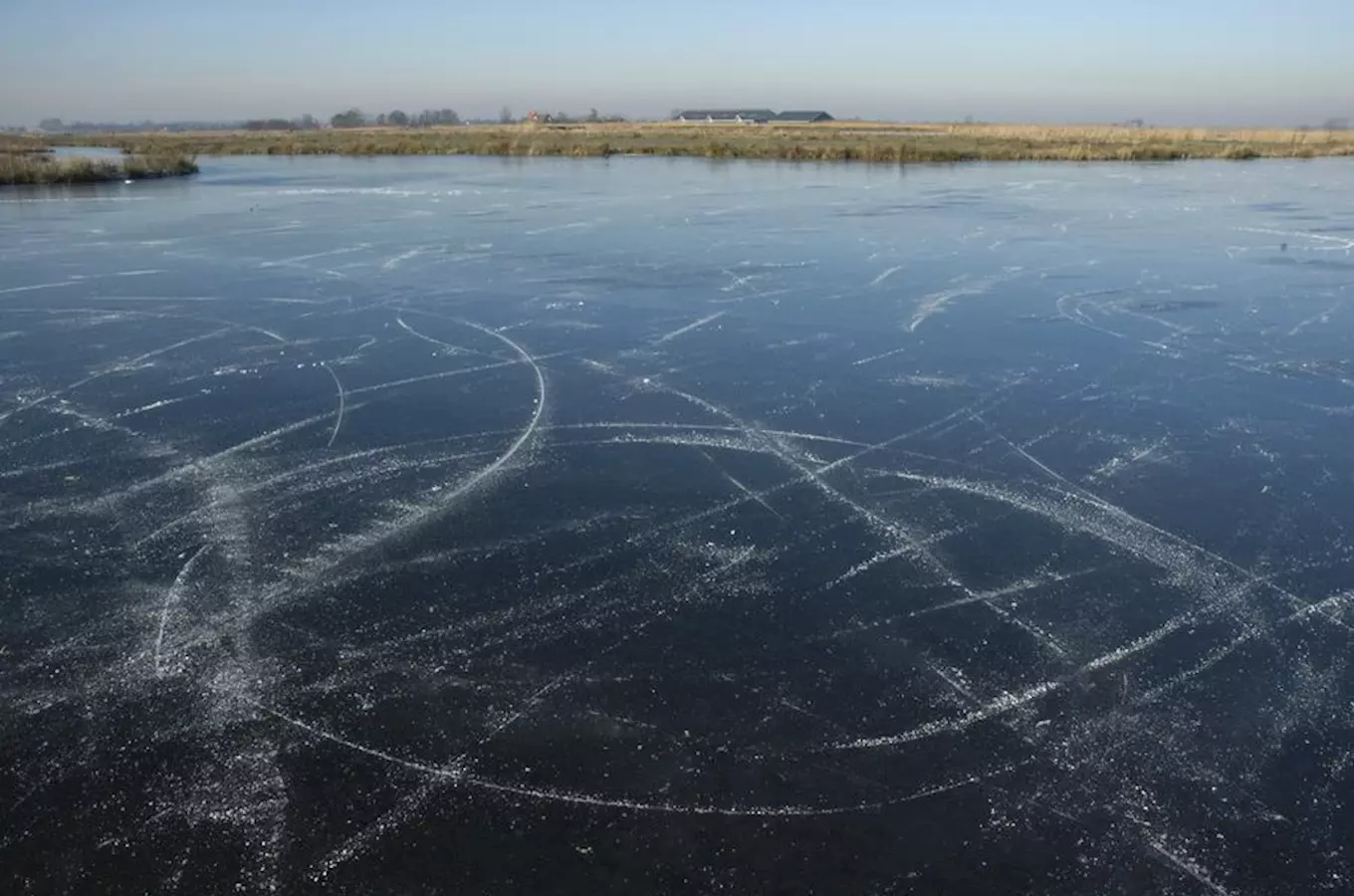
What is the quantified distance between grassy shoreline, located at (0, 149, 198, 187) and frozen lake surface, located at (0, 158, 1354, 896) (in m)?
16.5

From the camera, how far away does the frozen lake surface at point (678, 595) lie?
10.0 feet

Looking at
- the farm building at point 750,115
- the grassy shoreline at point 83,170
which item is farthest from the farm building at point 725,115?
the grassy shoreline at point 83,170

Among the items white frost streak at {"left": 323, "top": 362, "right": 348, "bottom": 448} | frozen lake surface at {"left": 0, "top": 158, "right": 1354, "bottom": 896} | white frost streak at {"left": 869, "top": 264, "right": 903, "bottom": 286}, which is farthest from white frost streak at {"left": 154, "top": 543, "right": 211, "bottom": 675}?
white frost streak at {"left": 869, "top": 264, "right": 903, "bottom": 286}

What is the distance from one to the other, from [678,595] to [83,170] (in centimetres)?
2580

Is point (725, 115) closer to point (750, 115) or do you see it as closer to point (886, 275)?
point (750, 115)

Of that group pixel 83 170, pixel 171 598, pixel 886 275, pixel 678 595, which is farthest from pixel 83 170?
pixel 678 595

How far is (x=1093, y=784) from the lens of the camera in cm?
326

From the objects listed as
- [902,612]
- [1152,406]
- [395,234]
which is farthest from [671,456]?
[395,234]

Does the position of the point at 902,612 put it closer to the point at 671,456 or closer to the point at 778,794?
the point at 778,794

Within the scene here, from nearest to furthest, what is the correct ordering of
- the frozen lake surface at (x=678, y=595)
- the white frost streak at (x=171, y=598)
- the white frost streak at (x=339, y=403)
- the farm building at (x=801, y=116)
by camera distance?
the frozen lake surface at (x=678, y=595) < the white frost streak at (x=171, y=598) < the white frost streak at (x=339, y=403) < the farm building at (x=801, y=116)

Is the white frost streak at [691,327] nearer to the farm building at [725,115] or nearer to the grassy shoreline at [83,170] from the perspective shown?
the grassy shoreline at [83,170]

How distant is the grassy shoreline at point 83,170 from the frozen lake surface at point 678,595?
54.1 ft

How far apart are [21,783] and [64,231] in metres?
15.1

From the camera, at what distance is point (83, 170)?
2409 cm
